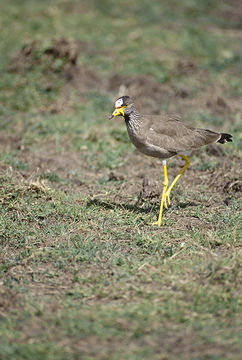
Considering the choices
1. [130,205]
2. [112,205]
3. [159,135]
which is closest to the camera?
[159,135]

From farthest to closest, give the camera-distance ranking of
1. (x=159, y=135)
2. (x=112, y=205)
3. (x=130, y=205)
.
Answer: (x=130, y=205), (x=112, y=205), (x=159, y=135)

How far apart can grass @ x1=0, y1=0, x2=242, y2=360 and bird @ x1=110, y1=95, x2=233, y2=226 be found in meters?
0.54

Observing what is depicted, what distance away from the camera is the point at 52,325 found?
13.5ft

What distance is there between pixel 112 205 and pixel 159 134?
3.33 ft

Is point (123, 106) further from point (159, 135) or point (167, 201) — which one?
point (167, 201)

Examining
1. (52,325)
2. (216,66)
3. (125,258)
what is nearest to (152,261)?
(125,258)

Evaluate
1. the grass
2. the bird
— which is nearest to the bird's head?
the bird

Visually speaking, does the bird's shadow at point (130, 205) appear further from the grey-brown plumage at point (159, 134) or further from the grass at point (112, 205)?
the grey-brown plumage at point (159, 134)

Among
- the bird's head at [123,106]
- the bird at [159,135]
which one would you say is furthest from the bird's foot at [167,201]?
the bird's head at [123,106]

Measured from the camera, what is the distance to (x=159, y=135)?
20.7 feet

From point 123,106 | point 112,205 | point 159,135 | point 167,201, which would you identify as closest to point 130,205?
point 112,205

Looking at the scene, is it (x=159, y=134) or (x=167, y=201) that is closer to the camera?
(x=159, y=134)

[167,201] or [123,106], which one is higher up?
[123,106]

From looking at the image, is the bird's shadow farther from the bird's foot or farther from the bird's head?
the bird's head
